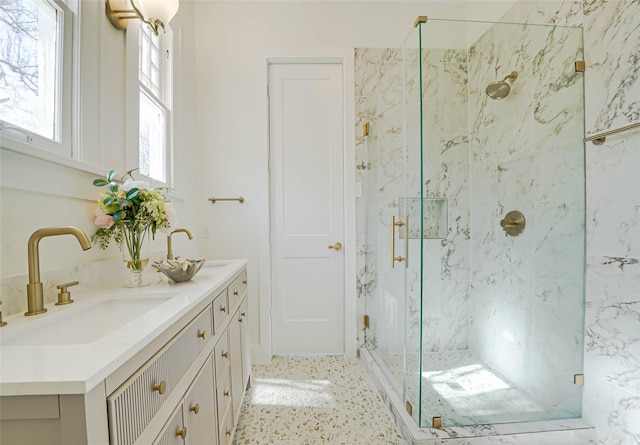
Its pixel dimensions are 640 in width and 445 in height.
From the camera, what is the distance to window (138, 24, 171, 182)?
1.74 meters

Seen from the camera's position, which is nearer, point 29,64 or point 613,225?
point 29,64

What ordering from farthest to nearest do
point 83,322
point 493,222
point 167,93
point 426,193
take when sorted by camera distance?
point 167,93 < point 493,222 < point 426,193 < point 83,322

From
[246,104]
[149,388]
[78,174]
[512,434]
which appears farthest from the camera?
[246,104]

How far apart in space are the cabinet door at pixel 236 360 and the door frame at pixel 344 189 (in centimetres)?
71

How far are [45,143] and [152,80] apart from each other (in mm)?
1082

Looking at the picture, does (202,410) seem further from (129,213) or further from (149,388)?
(129,213)

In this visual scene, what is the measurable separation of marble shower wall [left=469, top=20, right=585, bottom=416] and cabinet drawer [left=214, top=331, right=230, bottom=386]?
144 cm

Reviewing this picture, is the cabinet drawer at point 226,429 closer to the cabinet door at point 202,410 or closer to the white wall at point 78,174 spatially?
the cabinet door at point 202,410

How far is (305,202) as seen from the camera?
2.51 metres

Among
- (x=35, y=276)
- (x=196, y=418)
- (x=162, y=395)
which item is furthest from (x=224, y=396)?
(x=35, y=276)

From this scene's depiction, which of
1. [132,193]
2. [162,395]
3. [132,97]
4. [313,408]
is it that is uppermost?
[132,97]

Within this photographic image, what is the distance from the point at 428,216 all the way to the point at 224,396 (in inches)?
54.7

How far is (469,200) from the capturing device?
74.9 inches

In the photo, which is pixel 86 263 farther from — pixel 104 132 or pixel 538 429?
pixel 538 429
